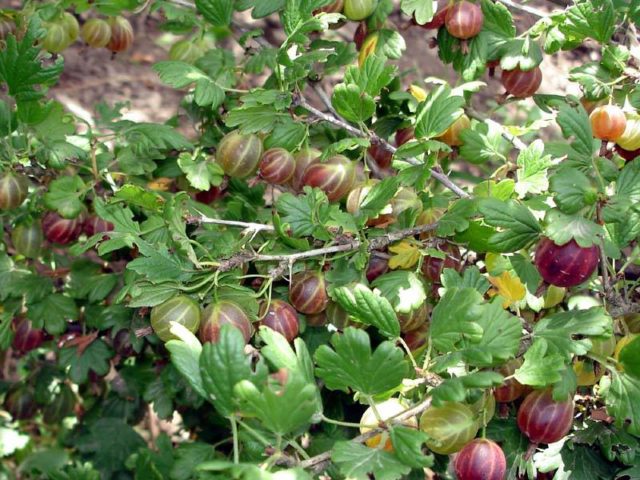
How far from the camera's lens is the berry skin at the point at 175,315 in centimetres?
121

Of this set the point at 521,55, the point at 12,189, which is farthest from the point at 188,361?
the point at 521,55

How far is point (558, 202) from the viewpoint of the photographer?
1.09 meters

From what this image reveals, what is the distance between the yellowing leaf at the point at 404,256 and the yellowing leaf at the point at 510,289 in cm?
16

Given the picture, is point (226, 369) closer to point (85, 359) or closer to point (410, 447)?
point (410, 447)

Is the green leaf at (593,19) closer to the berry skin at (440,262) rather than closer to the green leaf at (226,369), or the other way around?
the berry skin at (440,262)

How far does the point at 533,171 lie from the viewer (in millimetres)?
1378

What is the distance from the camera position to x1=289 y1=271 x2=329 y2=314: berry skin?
136cm

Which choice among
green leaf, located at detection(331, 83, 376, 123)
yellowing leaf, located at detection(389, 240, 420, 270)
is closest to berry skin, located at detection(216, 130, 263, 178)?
green leaf, located at detection(331, 83, 376, 123)

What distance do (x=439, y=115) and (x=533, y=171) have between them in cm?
22

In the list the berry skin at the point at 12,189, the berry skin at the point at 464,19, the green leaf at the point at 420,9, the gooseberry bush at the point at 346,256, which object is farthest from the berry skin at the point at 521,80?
the berry skin at the point at 12,189

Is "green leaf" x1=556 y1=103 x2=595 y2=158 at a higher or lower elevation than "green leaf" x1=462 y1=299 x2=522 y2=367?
higher

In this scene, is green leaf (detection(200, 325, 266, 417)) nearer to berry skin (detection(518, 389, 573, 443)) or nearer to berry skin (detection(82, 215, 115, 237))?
berry skin (detection(518, 389, 573, 443))

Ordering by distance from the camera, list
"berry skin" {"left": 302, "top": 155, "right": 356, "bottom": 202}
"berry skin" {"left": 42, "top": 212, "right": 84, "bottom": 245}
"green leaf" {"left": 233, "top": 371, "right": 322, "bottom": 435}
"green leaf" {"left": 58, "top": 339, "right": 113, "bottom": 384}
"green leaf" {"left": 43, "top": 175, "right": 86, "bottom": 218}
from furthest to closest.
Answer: "green leaf" {"left": 58, "top": 339, "right": 113, "bottom": 384} → "berry skin" {"left": 42, "top": 212, "right": 84, "bottom": 245} → "green leaf" {"left": 43, "top": 175, "right": 86, "bottom": 218} → "berry skin" {"left": 302, "top": 155, "right": 356, "bottom": 202} → "green leaf" {"left": 233, "top": 371, "right": 322, "bottom": 435}

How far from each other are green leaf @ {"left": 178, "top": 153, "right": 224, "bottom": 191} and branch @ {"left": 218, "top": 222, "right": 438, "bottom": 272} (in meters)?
0.30
